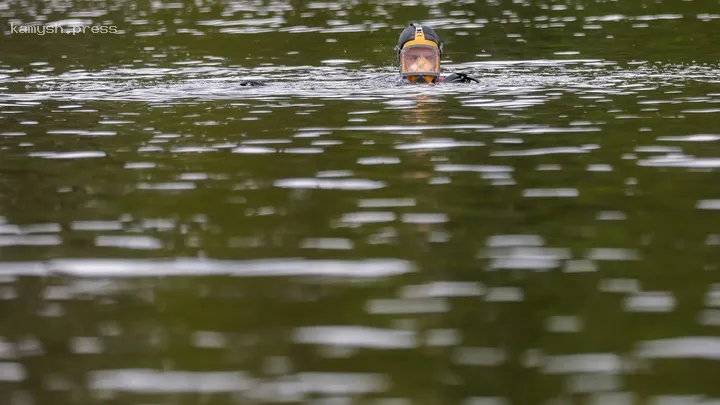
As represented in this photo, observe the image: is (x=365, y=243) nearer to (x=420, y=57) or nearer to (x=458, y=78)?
(x=458, y=78)

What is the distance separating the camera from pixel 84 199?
1470 centimetres

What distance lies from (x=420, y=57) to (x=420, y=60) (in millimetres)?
73

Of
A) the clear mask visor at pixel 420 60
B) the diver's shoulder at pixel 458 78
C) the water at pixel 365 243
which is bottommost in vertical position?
the diver's shoulder at pixel 458 78

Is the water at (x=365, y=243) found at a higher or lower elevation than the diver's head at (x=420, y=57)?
higher

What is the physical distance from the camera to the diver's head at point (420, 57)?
1088 inches

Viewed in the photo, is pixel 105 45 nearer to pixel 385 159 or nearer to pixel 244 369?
pixel 385 159

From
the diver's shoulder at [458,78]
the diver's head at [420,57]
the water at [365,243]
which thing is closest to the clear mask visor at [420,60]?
the diver's head at [420,57]

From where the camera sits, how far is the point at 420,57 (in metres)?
28.0

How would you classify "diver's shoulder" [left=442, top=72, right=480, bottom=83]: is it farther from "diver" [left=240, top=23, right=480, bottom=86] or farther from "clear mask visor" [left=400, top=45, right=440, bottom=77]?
"clear mask visor" [left=400, top=45, right=440, bottom=77]

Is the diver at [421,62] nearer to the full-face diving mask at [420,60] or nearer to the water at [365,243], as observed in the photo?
the full-face diving mask at [420,60]

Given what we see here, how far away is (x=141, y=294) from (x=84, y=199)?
451 centimetres

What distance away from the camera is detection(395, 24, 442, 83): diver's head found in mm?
27645

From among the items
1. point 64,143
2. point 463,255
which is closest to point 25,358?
point 463,255

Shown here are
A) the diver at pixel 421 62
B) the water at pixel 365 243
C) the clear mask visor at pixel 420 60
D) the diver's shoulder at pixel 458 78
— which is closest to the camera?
the water at pixel 365 243
